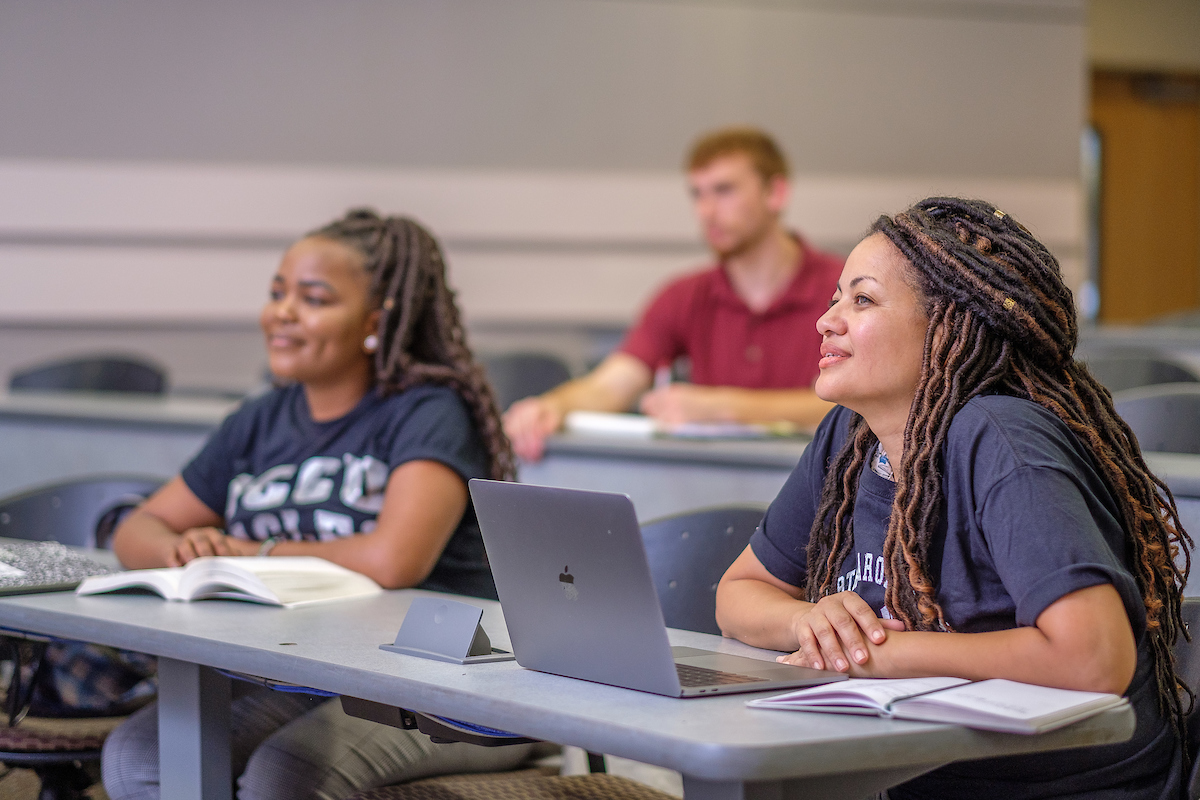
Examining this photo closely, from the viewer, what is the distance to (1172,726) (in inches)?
52.2

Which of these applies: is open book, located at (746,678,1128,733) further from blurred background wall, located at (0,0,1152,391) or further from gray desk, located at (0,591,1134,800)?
blurred background wall, located at (0,0,1152,391)

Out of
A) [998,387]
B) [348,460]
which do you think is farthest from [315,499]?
[998,387]

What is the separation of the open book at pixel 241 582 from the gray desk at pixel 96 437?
166cm

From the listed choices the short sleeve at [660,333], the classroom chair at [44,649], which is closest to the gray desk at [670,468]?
the short sleeve at [660,333]

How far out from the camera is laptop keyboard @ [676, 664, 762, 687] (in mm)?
1178

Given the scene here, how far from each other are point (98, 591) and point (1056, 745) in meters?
1.30

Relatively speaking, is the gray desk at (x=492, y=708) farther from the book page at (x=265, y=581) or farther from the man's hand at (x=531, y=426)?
the man's hand at (x=531, y=426)

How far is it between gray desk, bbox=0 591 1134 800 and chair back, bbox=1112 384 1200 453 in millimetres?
1198

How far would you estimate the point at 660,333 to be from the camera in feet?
11.9

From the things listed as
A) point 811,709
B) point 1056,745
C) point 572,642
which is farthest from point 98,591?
point 1056,745

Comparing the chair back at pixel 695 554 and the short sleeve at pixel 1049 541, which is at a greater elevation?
the short sleeve at pixel 1049 541

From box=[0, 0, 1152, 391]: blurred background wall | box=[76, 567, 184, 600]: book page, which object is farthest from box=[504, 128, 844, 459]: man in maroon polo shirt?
box=[0, 0, 1152, 391]: blurred background wall

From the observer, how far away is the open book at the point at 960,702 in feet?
3.34

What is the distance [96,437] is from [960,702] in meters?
3.15
